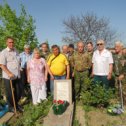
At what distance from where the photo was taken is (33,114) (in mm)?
6914

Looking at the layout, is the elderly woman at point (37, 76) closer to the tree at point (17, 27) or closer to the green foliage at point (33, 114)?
the green foliage at point (33, 114)

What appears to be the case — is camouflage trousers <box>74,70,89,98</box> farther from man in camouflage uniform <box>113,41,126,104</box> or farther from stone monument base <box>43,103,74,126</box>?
stone monument base <box>43,103,74,126</box>

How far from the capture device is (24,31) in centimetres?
1745

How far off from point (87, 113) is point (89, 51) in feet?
7.22

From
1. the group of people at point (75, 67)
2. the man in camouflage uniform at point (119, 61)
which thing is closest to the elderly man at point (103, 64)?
the group of people at point (75, 67)

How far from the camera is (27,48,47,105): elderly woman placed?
26.7 feet

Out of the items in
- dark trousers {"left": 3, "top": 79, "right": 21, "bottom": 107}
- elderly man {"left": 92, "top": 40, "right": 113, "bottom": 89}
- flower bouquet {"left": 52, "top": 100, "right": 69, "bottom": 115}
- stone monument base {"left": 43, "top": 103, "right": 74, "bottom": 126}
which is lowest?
stone monument base {"left": 43, "top": 103, "right": 74, "bottom": 126}

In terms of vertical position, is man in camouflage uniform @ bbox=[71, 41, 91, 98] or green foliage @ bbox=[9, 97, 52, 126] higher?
man in camouflage uniform @ bbox=[71, 41, 91, 98]

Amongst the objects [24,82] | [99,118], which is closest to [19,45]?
[24,82]

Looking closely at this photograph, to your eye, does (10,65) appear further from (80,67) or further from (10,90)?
(80,67)

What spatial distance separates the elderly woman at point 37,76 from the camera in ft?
26.7

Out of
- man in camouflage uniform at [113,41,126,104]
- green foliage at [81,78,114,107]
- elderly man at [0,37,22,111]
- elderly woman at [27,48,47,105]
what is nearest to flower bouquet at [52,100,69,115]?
green foliage at [81,78,114,107]

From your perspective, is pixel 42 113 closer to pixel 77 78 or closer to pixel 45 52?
pixel 77 78

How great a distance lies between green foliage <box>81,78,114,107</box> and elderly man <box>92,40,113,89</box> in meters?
0.30
